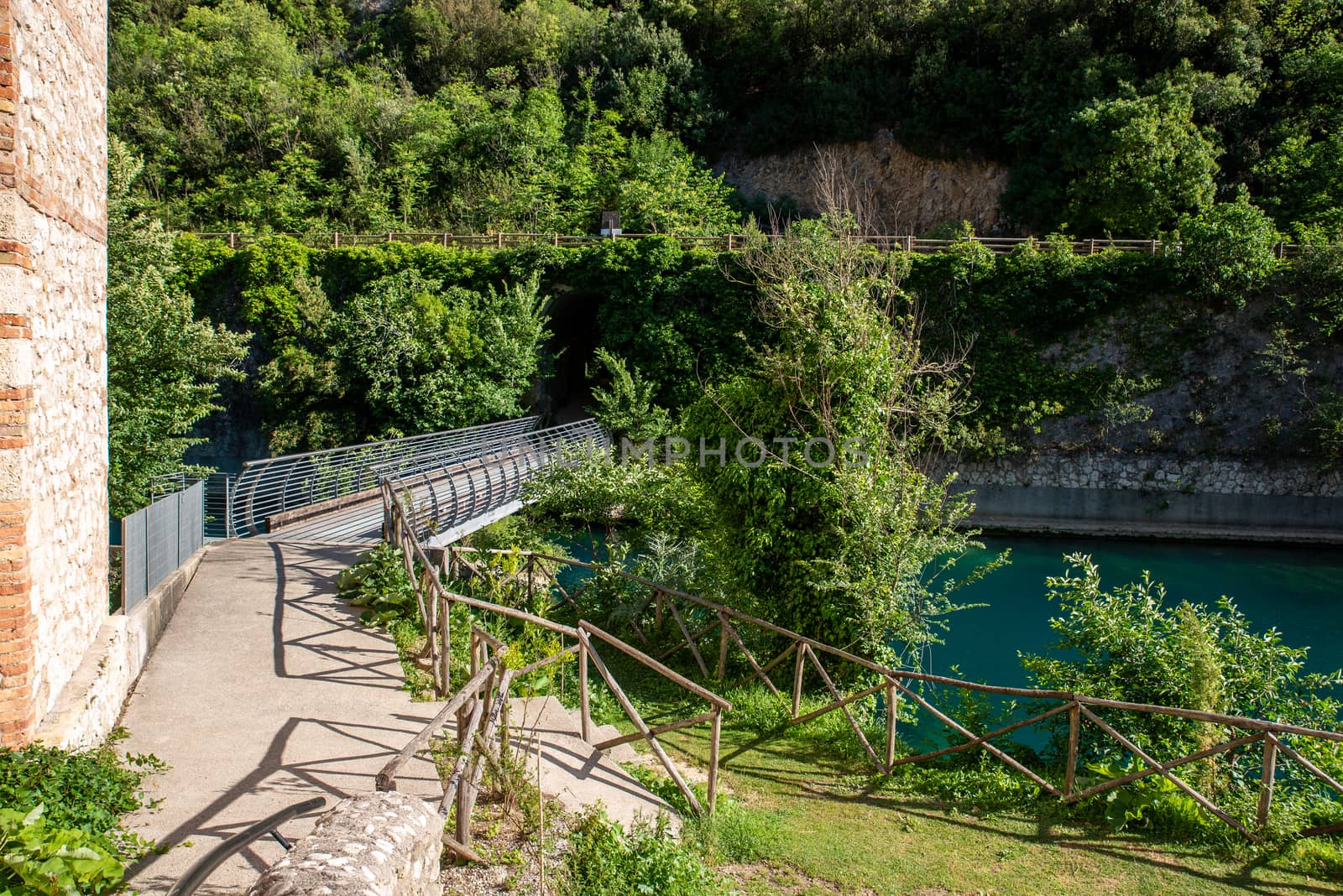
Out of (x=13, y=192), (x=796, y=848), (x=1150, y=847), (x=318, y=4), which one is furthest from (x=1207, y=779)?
(x=318, y=4)

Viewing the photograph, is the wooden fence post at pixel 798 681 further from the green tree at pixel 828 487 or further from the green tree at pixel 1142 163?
the green tree at pixel 1142 163

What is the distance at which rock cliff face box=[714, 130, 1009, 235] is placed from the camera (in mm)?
27859

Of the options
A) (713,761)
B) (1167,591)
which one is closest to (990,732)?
(713,761)

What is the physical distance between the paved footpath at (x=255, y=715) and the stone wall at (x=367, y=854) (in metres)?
1.19

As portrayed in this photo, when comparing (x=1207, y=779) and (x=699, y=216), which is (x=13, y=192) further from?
(x=699, y=216)

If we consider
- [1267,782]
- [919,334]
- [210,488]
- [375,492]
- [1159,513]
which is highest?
[919,334]

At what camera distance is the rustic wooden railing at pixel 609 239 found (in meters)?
21.2

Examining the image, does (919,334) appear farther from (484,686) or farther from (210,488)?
(210,488)

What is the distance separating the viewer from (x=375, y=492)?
15.1m

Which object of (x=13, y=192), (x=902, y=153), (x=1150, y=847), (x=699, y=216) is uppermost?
(x=902, y=153)

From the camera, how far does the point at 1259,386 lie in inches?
786

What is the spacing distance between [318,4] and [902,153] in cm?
2839

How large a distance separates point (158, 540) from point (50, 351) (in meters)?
3.54

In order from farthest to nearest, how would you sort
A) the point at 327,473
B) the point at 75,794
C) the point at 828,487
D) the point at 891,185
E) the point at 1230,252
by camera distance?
the point at 891,185 → the point at 1230,252 → the point at 327,473 → the point at 828,487 → the point at 75,794
